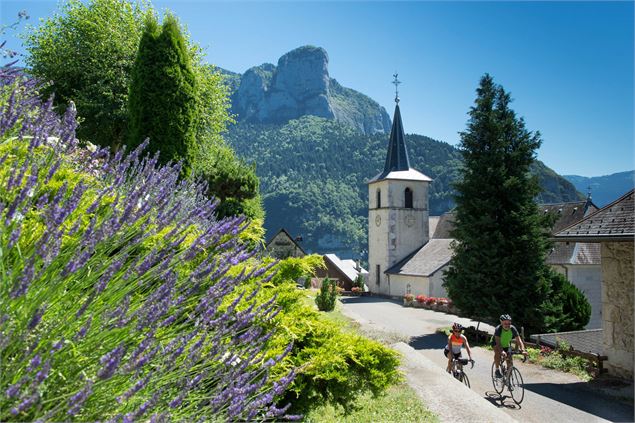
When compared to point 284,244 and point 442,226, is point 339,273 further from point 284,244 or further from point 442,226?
point 284,244

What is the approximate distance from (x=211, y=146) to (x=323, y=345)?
1712 centimetres

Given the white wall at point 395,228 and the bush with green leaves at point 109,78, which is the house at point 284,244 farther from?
the white wall at point 395,228

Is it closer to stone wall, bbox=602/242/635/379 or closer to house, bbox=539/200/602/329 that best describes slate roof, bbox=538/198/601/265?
house, bbox=539/200/602/329

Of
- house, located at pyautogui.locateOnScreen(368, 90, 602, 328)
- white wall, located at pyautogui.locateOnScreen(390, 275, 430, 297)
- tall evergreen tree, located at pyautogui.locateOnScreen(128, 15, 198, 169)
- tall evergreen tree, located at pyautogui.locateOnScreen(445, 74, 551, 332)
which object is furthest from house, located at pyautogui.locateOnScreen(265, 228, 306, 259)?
tall evergreen tree, located at pyautogui.locateOnScreen(128, 15, 198, 169)

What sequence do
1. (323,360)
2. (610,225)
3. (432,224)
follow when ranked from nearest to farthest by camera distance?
(323,360) → (610,225) → (432,224)

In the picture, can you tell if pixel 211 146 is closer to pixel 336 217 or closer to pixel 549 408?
pixel 549 408

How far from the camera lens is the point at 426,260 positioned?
133 ft

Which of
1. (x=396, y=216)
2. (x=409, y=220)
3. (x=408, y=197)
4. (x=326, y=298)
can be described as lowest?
(x=326, y=298)

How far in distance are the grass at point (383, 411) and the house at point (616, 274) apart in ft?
25.7

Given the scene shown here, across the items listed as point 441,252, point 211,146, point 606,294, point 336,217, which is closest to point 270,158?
point 336,217

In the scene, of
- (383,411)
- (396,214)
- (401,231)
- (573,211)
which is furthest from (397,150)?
(383,411)

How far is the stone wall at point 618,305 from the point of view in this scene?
1157 centimetres

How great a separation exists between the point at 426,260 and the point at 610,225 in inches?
1172

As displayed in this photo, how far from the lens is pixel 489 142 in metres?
20.4
